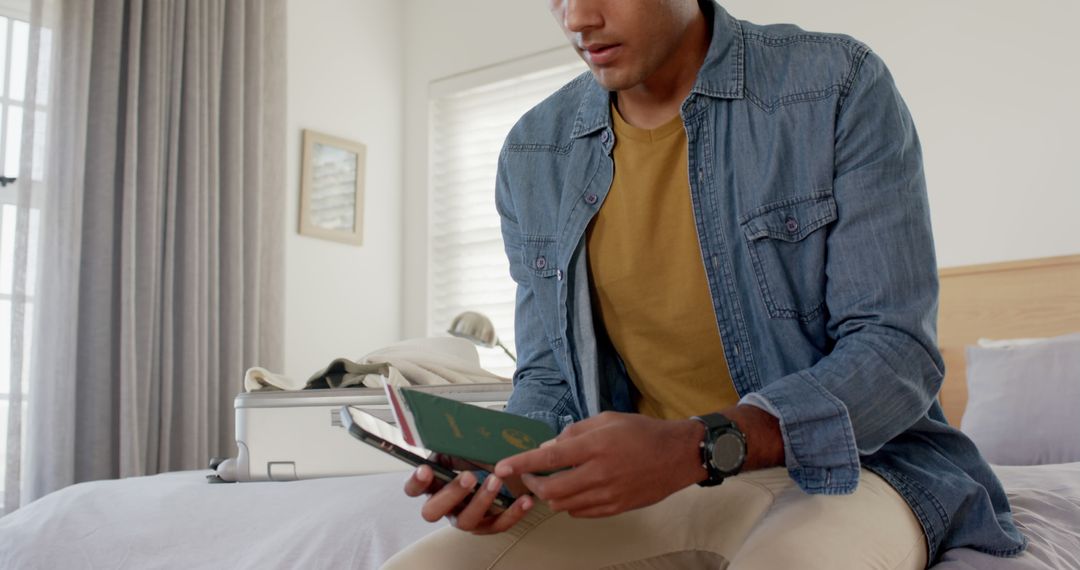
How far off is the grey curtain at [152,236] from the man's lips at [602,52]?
2827mm

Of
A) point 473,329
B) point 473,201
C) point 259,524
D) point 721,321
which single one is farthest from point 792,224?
point 473,201

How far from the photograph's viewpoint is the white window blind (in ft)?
15.3

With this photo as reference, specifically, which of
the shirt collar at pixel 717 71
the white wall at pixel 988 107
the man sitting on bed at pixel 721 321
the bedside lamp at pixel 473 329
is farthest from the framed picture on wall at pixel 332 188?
the shirt collar at pixel 717 71

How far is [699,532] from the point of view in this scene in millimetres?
1139

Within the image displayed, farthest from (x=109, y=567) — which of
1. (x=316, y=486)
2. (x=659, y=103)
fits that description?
(x=659, y=103)

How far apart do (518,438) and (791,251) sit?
414mm

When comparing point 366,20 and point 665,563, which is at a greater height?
point 366,20

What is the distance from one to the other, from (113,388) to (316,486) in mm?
2227

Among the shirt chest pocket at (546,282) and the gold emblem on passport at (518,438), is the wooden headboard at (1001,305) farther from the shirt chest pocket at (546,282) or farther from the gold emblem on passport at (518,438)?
the gold emblem on passport at (518,438)

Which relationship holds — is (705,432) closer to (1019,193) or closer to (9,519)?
(9,519)

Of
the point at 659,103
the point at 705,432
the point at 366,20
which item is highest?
the point at 366,20

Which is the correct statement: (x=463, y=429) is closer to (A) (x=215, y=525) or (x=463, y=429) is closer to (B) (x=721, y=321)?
(B) (x=721, y=321)

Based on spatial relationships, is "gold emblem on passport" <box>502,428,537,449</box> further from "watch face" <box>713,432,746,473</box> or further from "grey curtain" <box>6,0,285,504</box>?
"grey curtain" <box>6,0,285,504</box>

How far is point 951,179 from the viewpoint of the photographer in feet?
11.2
